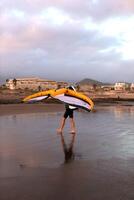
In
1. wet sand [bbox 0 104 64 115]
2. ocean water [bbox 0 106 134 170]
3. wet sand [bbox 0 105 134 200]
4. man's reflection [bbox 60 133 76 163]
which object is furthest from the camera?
wet sand [bbox 0 104 64 115]

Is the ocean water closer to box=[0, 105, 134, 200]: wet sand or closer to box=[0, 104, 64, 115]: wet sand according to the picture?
box=[0, 105, 134, 200]: wet sand

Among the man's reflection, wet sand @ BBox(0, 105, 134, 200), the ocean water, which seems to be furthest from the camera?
the man's reflection

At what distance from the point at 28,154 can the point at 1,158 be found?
2.92 ft

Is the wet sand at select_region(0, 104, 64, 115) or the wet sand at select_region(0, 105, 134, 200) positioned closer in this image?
the wet sand at select_region(0, 105, 134, 200)

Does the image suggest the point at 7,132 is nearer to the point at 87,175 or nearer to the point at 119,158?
the point at 119,158

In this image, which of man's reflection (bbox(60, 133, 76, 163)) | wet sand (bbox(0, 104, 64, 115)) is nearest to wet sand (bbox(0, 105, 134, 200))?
man's reflection (bbox(60, 133, 76, 163))

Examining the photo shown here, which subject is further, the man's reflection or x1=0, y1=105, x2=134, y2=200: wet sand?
the man's reflection

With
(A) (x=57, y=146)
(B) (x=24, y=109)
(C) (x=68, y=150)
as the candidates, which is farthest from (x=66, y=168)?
(B) (x=24, y=109)

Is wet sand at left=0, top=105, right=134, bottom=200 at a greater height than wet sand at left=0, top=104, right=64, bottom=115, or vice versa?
wet sand at left=0, top=105, right=134, bottom=200

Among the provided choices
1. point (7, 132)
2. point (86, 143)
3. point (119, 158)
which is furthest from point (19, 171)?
point (7, 132)

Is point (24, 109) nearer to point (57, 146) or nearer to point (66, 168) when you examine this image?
point (57, 146)

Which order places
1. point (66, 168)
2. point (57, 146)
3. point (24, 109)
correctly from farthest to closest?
1. point (24, 109)
2. point (57, 146)
3. point (66, 168)

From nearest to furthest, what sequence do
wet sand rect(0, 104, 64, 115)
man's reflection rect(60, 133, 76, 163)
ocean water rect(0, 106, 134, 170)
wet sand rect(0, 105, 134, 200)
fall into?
wet sand rect(0, 105, 134, 200)
ocean water rect(0, 106, 134, 170)
man's reflection rect(60, 133, 76, 163)
wet sand rect(0, 104, 64, 115)

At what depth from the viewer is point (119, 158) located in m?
9.01
